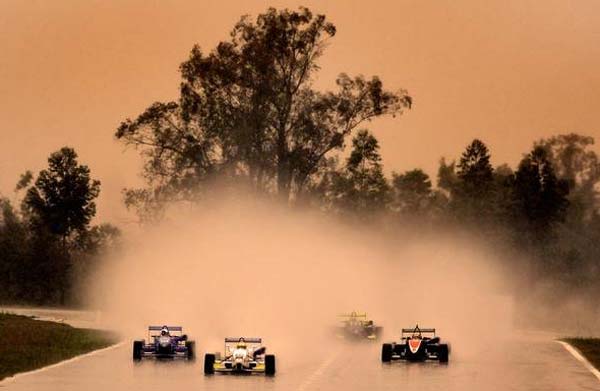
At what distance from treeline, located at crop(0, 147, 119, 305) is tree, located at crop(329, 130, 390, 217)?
16576 millimetres

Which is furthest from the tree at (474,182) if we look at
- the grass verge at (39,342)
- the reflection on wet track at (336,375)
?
the reflection on wet track at (336,375)

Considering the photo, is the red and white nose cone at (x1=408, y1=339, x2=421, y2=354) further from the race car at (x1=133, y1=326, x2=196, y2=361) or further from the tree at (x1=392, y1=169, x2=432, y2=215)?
the tree at (x1=392, y1=169, x2=432, y2=215)

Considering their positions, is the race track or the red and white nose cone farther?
the red and white nose cone

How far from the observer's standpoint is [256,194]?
3898 inches

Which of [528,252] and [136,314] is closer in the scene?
[136,314]

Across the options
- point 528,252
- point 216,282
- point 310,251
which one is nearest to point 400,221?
point 528,252

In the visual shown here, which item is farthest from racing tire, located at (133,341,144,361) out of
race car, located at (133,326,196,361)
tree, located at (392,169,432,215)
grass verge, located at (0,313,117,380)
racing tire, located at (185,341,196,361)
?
tree, located at (392,169,432,215)

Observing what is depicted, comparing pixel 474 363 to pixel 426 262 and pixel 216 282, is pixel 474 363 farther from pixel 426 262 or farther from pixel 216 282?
pixel 426 262

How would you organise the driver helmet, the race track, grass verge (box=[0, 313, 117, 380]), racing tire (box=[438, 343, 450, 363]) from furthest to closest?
racing tire (box=[438, 343, 450, 363])
grass verge (box=[0, 313, 117, 380])
the driver helmet
the race track

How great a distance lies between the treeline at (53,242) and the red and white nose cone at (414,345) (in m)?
66.2

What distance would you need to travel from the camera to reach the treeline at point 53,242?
339 feet

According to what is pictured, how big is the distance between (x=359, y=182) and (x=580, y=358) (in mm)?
59066

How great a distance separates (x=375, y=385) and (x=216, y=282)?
42.3 meters

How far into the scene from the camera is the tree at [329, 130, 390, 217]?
99.8 metres
